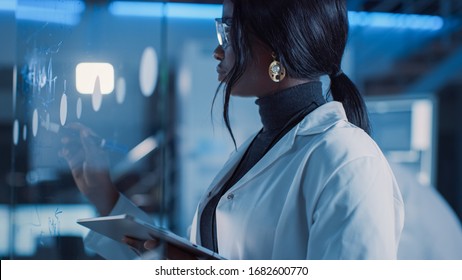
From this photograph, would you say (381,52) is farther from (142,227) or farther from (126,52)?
(142,227)

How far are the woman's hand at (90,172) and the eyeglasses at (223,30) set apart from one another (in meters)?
0.28

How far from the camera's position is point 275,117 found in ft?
3.13

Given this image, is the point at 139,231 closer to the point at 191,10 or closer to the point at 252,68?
the point at 252,68

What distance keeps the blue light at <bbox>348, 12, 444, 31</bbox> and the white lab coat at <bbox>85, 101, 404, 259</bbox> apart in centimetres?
146

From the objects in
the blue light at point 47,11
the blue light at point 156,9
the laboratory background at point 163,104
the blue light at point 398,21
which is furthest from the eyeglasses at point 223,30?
the blue light at point 398,21

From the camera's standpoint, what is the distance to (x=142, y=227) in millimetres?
787

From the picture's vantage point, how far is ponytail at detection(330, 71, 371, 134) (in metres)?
0.99

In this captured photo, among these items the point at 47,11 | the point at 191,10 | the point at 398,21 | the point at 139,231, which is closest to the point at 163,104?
the point at 139,231

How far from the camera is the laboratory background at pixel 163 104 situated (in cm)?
100

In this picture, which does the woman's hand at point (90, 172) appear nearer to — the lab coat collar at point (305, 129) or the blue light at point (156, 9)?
the lab coat collar at point (305, 129)

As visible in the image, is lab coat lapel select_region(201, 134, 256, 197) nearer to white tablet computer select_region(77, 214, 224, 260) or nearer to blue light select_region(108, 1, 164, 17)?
white tablet computer select_region(77, 214, 224, 260)

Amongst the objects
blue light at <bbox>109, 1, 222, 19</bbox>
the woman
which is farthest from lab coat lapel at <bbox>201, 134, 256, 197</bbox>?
blue light at <bbox>109, 1, 222, 19</bbox>

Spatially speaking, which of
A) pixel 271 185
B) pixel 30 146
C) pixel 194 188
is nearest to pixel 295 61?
pixel 271 185
